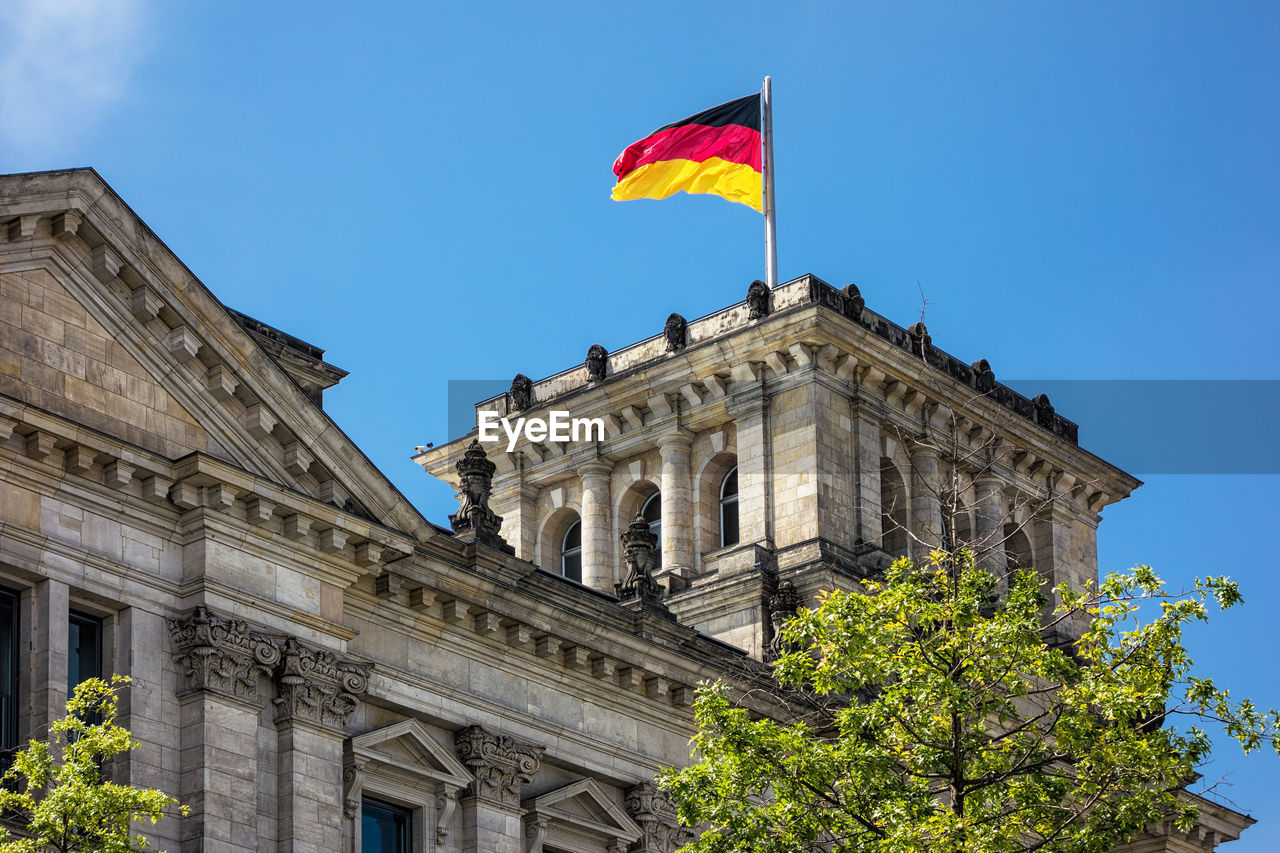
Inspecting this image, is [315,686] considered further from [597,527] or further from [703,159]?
[703,159]

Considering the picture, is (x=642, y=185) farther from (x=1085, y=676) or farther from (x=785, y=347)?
(x=1085, y=676)

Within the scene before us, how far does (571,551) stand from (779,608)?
13.2m

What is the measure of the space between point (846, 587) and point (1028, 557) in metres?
10.5

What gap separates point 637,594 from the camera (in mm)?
48594

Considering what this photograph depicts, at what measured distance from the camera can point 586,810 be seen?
44.6 meters

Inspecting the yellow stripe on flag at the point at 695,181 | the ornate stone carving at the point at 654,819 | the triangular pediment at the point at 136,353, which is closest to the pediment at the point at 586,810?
the ornate stone carving at the point at 654,819

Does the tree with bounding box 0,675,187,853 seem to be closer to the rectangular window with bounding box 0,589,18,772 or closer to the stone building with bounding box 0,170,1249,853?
the rectangular window with bounding box 0,589,18,772

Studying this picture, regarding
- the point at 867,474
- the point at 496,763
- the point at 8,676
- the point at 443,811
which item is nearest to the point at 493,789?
the point at 496,763

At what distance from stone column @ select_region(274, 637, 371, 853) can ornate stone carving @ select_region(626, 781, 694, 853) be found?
757 centimetres

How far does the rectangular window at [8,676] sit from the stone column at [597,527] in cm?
2801

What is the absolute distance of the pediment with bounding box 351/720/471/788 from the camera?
132ft

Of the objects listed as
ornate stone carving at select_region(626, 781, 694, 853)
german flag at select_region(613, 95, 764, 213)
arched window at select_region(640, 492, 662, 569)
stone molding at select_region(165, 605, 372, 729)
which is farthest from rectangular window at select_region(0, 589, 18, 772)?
german flag at select_region(613, 95, 764, 213)

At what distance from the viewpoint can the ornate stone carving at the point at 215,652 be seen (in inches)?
1439

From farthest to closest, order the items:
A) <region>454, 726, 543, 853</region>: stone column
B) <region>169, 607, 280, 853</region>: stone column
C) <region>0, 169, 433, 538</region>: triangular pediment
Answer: <region>454, 726, 543, 853</region>: stone column, <region>0, 169, 433, 538</region>: triangular pediment, <region>169, 607, 280, 853</region>: stone column
